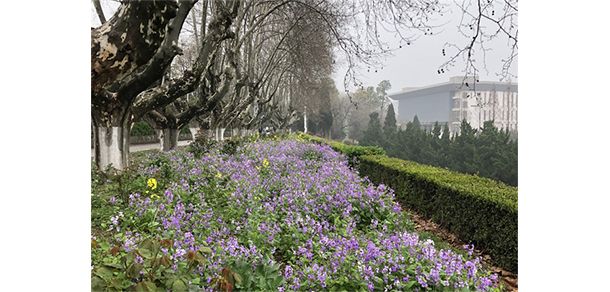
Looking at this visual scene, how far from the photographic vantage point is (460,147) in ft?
43.5

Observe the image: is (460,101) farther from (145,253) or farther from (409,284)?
(145,253)

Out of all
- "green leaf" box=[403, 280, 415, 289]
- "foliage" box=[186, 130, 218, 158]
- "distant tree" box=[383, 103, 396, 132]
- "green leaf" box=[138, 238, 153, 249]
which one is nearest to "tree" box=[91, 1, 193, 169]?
"green leaf" box=[138, 238, 153, 249]

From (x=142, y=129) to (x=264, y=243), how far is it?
6.62 meters

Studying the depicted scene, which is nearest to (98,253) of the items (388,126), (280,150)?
(280,150)

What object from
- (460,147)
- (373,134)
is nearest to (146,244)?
(460,147)

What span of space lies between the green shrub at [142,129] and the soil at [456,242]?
5964 millimetres

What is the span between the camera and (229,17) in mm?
5781

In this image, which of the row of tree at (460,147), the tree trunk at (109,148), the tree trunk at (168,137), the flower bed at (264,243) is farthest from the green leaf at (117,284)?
the row of tree at (460,147)

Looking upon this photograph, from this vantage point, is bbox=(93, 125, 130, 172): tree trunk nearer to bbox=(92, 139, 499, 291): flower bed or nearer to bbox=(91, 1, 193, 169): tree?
bbox=(91, 1, 193, 169): tree

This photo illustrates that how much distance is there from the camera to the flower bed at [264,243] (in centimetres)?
247

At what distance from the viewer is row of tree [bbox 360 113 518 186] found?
37.1 feet
